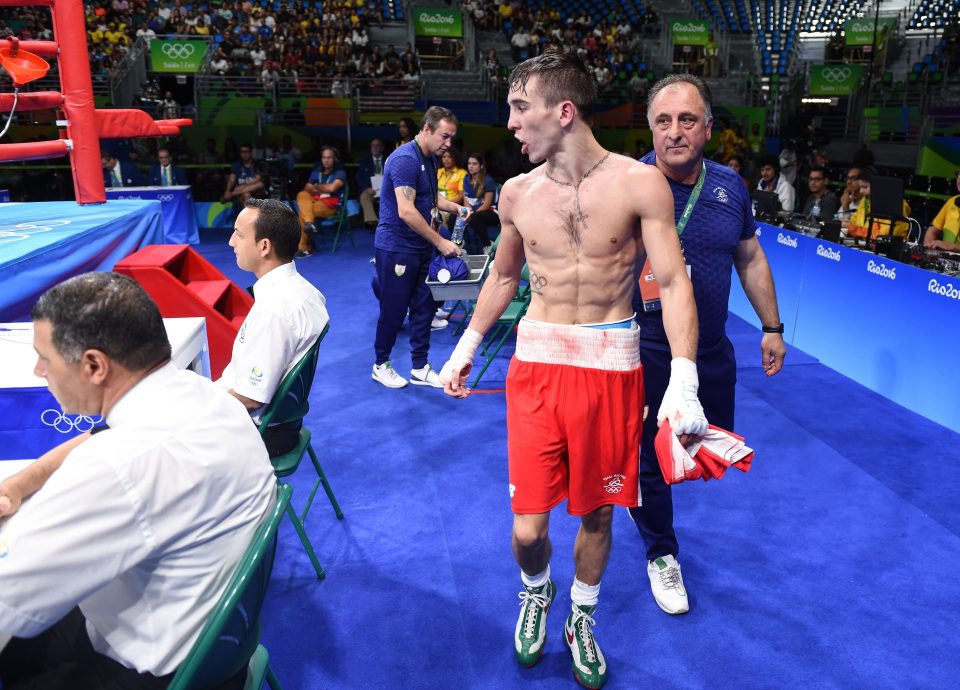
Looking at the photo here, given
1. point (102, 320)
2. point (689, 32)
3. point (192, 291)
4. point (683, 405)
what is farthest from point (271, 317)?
point (689, 32)

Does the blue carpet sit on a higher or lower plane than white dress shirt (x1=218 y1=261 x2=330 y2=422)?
lower

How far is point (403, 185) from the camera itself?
4.40 meters

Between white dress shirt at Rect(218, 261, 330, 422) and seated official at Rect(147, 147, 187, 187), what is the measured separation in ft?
30.0

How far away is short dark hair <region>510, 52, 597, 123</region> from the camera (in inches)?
76.4

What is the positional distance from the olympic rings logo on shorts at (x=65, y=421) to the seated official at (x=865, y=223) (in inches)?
203

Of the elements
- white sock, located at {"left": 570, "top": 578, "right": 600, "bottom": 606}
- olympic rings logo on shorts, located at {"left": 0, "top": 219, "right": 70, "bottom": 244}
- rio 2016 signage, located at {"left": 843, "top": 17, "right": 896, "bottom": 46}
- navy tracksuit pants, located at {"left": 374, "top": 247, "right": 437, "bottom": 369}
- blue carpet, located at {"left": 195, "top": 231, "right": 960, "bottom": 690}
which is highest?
rio 2016 signage, located at {"left": 843, "top": 17, "right": 896, "bottom": 46}

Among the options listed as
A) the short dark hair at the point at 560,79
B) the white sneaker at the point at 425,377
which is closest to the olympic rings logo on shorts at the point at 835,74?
the white sneaker at the point at 425,377

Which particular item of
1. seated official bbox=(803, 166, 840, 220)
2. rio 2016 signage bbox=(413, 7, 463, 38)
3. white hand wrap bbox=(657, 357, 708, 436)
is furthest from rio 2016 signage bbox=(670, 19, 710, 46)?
white hand wrap bbox=(657, 357, 708, 436)

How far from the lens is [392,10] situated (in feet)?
60.0

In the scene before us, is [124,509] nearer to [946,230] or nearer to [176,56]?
[946,230]

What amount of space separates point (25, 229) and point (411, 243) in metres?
2.03

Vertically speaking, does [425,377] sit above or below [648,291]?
below

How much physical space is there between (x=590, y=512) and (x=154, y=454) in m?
1.30

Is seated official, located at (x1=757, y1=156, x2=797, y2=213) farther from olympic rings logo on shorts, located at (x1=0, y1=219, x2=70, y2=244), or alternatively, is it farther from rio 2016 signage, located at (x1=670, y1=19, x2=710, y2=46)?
rio 2016 signage, located at (x1=670, y1=19, x2=710, y2=46)
